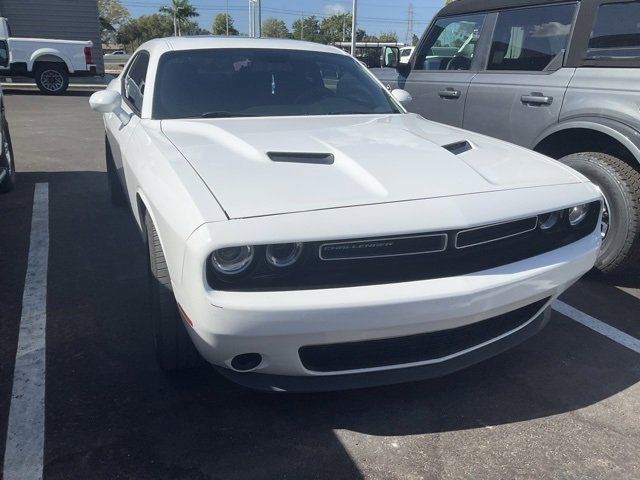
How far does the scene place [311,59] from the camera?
3902mm

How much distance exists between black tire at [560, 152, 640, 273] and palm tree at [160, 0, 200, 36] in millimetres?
79099

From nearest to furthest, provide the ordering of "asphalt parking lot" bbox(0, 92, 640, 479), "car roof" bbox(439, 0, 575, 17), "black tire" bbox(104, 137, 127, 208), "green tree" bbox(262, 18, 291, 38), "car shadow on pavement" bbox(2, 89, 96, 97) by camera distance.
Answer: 1. "asphalt parking lot" bbox(0, 92, 640, 479)
2. "car roof" bbox(439, 0, 575, 17)
3. "black tire" bbox(104, 137, 127, 208)
4. "car shadow on pavement" bbox(2, 89, 96, 97)
5. "green tree" bbox(262, 18, 291, 38)

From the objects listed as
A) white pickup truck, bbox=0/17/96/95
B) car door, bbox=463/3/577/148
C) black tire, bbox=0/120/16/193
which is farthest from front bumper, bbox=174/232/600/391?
white pickup truck, bbox=0/17/96/95

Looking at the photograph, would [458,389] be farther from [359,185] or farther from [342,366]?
[359,185]

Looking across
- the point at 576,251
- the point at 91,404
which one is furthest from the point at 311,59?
the point at 91,404

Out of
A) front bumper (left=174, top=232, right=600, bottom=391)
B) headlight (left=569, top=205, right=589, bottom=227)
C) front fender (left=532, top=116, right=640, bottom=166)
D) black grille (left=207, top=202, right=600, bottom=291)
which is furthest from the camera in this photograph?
front fender (left=532, top=116, right=640, bottom=166)

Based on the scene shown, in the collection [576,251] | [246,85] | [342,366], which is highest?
[246,85]

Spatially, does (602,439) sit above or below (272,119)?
below

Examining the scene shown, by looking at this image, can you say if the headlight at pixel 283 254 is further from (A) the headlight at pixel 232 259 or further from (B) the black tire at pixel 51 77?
(B) the black tire at pixel 51 77

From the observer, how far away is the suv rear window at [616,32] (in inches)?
146

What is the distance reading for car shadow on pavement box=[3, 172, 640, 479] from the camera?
2166 mm

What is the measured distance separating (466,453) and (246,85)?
2.47m

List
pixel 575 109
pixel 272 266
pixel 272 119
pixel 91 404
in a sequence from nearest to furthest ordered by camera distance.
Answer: pixel 272 266 → pixel 91 404 → pixel 272 119 → pixel 575 109

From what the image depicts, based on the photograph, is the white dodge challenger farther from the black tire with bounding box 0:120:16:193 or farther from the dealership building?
the dealership building
